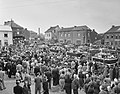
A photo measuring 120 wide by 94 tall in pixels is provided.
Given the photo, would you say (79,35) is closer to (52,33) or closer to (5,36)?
(52,33)

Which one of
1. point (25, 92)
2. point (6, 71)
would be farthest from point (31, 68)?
point (25, 92)

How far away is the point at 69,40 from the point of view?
71562 mm

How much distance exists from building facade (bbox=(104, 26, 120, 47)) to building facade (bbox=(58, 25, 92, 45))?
7.75 metres

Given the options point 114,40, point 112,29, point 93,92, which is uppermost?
point 112,29

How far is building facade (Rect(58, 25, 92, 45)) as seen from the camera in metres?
67.2

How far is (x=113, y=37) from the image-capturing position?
197ft

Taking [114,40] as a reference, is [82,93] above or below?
below

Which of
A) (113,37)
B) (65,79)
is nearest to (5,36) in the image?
(113,37)

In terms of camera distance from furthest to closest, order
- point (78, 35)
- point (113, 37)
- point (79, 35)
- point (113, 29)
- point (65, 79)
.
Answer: point (78, 35)
point (79, 35)
point (113, 29)
point (113, 37)
point (65, 79)

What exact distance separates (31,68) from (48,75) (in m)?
4.86

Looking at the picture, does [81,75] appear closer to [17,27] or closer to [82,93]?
[82,93]

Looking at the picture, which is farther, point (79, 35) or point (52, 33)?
point (52, 33)

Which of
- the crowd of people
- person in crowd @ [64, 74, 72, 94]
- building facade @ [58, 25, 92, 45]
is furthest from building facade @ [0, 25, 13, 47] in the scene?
person in crowd @ [64, 74, 72, 94]

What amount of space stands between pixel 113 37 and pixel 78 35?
14.2 meters
